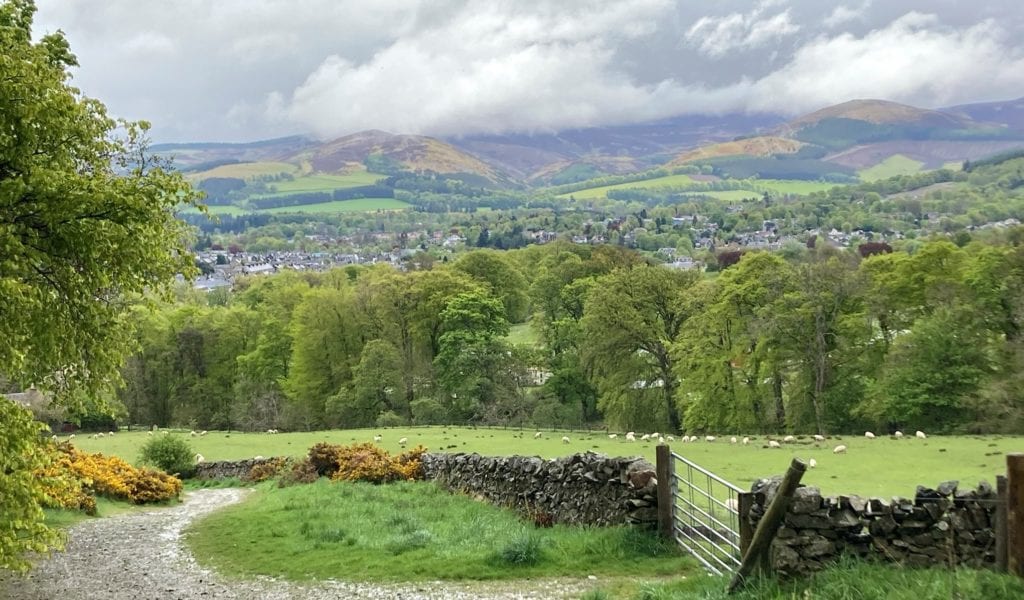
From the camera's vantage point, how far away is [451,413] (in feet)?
185

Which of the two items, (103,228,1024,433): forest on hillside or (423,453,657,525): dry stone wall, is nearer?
(423,453,657,525): dry stone wall

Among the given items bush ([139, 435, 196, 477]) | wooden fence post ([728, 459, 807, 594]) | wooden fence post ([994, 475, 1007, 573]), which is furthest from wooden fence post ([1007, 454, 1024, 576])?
bush ([139, 435, 196, 477])

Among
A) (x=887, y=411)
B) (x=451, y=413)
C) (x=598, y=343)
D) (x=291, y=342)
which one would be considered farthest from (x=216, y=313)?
(x=887, y=411)

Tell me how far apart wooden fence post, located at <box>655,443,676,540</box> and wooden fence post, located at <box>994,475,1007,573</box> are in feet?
17.0

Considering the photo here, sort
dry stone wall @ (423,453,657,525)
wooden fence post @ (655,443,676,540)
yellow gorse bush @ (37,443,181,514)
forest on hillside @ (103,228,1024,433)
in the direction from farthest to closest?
1. forest on hillside @ (103,228,1024,433)
2. yellow gorse bush @ (37,443,181,514)
3. dry stone wall @ (423,453,657,525)
4. wooden fence post @ (655,443,676,540)

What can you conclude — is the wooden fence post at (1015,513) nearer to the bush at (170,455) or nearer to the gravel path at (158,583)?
the gravel path at (158,583)

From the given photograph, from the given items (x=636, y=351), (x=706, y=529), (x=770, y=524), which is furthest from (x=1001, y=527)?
(x=636, y=351)

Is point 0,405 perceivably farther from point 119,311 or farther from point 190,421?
point 190,421

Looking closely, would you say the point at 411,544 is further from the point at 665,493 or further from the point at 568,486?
the point at 665,493

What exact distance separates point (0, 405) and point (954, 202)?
229 metres

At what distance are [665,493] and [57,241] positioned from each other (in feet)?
33.3

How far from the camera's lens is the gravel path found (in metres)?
11.4

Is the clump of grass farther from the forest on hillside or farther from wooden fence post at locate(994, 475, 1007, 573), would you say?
the forest on hillside

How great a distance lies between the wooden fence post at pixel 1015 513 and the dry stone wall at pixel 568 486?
237 inches
